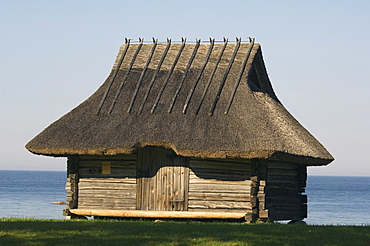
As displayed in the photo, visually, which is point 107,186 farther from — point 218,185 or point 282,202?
point 282,202

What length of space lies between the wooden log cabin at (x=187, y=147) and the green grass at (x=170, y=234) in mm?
3595

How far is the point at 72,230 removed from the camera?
62.2 ft

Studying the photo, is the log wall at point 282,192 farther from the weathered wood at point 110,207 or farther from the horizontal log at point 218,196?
the weathered wood at point 110,207

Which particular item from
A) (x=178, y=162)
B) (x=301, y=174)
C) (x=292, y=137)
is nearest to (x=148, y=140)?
(x=178, y=162)

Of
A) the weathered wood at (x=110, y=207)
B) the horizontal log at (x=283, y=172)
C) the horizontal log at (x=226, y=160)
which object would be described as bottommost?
the weathered wood at (x=110, y=207)

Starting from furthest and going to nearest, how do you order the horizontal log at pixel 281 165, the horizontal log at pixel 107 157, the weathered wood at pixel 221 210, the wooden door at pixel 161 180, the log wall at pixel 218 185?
the horizontal log at pixel 107 157
the horizontal log at pixel 281 165
the wooden door at pixel 161 180
the log wall at pixel 218 185
the weathered wood at pixel 221 210

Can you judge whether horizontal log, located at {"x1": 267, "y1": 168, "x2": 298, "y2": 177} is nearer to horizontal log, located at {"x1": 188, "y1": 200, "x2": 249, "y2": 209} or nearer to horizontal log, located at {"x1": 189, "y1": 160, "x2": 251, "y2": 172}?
horizontal log, located at {"x1": 189, "y1": 160, "x2": 251, "y2": 172}

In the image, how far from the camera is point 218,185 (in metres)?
24.8

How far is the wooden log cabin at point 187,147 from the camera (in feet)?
79.8

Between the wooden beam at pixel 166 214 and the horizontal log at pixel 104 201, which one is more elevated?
the horizontal log at pixel 104 201

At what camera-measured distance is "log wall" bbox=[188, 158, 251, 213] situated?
24.6m

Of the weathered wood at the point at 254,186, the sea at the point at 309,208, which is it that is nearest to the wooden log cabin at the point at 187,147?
the weathered wood at the point at 254,186

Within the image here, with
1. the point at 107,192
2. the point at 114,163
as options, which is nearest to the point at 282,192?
the point at 114,163

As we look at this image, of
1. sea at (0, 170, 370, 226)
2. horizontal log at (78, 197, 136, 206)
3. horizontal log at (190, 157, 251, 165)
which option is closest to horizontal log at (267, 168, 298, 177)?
horizontal log at (190, 157, 251, 165)
